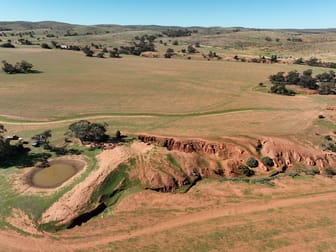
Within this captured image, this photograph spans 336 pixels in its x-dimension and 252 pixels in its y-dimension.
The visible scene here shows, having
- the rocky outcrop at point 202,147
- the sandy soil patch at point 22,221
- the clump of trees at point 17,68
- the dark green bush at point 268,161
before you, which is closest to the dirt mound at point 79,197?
the sandy soil patch at point 22,221

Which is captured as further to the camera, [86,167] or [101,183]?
[86,167]

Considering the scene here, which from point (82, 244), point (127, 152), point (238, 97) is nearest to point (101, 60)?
point (238, 97)

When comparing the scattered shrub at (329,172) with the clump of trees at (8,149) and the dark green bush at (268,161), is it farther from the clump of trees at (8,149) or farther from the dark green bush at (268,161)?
the clump of trees at (8,149)

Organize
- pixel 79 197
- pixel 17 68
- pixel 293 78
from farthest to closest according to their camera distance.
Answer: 1. pixel 17 68
2. pixel 293 78
3. pixel 79 197

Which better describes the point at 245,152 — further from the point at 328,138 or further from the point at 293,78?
the point at 293,78

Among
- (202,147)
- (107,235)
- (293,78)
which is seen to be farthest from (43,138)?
(293,78)

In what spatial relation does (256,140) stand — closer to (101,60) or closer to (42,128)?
(42,128)

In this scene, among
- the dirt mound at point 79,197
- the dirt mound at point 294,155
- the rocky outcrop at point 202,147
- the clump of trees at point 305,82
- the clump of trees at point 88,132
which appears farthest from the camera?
the clump of trees at point 305,82

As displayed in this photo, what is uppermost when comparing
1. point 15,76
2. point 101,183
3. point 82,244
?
point 15,76
